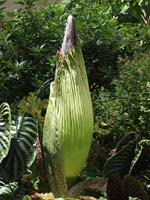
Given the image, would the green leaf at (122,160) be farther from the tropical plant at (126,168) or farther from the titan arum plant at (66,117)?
the titan arum plant at (66,117)

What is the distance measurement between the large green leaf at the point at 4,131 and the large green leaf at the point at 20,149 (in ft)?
0.43

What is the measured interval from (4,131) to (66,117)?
0.40 meters

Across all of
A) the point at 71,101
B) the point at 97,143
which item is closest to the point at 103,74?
the point at 97,143

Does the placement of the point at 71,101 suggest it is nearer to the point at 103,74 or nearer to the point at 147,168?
the point at 147,168

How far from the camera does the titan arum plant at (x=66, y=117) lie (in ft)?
11.0

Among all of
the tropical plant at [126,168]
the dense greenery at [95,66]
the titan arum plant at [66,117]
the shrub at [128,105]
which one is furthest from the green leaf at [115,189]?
the shrub at [128,105]

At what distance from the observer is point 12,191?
3.26m

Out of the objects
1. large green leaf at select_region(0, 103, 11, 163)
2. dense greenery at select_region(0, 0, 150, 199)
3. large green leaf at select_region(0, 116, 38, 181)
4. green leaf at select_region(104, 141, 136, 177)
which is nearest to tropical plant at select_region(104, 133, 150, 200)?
green leaf at select_region(104, 141, 136, 177)

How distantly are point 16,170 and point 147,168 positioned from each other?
0.92 m

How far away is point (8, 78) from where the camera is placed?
170 inches

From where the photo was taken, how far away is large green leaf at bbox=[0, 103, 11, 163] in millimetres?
3139

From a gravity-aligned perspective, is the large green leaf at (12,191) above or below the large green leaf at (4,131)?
below

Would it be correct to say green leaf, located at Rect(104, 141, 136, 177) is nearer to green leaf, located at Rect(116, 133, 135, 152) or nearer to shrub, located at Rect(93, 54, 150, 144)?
green leaf, located at Rect(116, 133, 135, 152)

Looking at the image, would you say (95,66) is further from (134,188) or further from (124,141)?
(134,188)
